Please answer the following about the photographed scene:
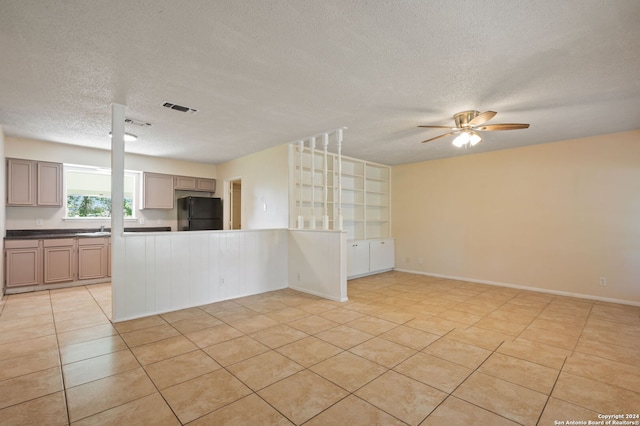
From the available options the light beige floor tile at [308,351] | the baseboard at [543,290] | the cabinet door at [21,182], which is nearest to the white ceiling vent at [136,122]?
the cabinet door at [21,182]

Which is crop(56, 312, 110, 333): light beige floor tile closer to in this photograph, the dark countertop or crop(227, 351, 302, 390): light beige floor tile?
crop(227, 351, 302, 390): light beige floor tile

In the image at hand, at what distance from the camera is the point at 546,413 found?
1765 millimetres

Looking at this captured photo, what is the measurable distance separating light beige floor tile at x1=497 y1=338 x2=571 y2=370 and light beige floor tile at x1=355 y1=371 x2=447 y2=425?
1.08m

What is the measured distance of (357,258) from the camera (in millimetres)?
5906

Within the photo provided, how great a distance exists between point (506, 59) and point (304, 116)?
214 cm

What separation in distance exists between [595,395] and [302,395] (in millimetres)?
1968

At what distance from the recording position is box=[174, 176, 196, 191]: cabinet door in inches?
249

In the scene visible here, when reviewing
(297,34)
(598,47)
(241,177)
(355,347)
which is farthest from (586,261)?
(241,177)

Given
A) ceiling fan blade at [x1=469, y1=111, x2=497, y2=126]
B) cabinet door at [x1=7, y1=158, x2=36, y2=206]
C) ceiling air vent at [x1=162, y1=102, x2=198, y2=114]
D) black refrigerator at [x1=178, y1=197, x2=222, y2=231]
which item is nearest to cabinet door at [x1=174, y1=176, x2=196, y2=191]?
black refrigerator at [x1=178, y1=197, x2=222, y2=231]

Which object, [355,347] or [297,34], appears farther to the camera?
[355,347]

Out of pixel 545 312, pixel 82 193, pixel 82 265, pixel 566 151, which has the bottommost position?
pixel 545 312

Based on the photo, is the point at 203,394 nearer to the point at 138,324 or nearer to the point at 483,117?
the point at 138,324

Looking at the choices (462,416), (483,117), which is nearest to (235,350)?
(462,416)

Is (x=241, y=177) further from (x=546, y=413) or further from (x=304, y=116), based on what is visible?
(x=546, y=413)
